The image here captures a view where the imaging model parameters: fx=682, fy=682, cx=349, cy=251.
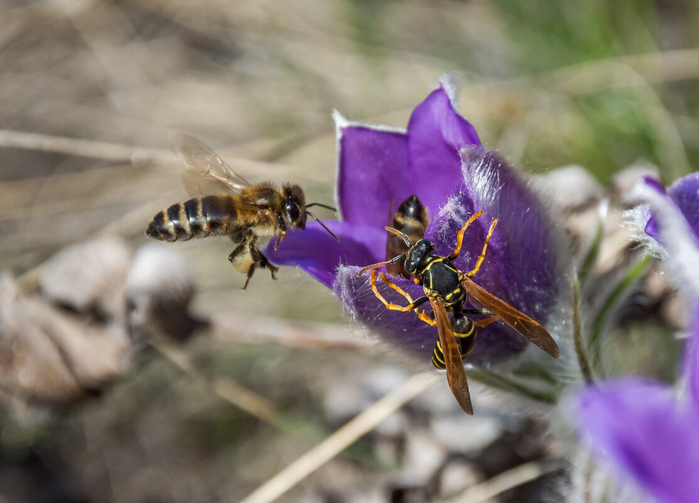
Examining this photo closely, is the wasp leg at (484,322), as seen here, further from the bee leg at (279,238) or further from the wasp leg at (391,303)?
the bee leg at (279,238)

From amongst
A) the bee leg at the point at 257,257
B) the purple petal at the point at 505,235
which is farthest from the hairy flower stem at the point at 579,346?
the bee leg at the point at 257,257

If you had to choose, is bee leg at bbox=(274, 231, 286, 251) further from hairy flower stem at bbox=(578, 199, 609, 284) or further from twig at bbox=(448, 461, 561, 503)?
twig at bbox=(448, 461, 561, 503)

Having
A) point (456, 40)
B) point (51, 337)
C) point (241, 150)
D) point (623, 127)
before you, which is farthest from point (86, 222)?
point (623, 127)

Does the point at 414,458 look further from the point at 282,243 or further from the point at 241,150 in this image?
the point at 241,150

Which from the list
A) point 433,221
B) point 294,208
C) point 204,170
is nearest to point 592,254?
point 433,221

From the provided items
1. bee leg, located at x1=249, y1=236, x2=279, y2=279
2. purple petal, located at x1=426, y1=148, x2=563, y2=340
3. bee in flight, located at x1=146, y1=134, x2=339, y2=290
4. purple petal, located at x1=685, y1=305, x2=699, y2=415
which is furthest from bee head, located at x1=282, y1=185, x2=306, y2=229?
purple petal, located at x1=685, y1=305, x2=699, y2=415

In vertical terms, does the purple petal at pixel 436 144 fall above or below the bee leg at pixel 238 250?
above
